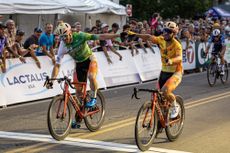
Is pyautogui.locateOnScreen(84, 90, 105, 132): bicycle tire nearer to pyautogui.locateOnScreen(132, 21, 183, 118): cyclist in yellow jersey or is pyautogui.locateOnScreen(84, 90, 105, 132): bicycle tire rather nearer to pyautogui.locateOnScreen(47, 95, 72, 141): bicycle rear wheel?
pyautogui.locateOnScreen(47, 95, 72, 141): bicycle rear wheel

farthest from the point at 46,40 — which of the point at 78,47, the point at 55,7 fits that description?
the point at 78,47

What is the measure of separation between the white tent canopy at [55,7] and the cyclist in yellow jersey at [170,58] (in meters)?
8.91

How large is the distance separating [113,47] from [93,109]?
24.9 ft

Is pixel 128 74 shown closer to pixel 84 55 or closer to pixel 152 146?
pixel 84 55

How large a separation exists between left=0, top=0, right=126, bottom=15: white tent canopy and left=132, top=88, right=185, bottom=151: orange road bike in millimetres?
9326

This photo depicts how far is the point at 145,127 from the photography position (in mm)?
7891

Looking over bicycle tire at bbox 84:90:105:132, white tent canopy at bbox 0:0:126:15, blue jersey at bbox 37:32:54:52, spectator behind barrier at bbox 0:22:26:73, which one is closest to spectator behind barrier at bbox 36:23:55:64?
blue jersey at bbox 37:32:54:52

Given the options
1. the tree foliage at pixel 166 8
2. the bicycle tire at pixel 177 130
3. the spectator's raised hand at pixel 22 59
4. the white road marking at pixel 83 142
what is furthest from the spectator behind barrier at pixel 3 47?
the tree foliage at pixel 166 8

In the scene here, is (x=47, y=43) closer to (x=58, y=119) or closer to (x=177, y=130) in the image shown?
(x=58, y=119)

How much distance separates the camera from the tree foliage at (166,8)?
1554 inches

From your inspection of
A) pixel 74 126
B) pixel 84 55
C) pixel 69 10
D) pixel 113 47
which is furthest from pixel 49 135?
pixel 69 10

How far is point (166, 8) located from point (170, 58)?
31864mm

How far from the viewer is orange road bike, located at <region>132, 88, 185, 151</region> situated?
775cm

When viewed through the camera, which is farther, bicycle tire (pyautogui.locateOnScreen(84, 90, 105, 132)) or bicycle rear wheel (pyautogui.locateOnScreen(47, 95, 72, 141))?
bicycle tire (pyautogui.locateOnScreen(84, 90, 105, 132))
